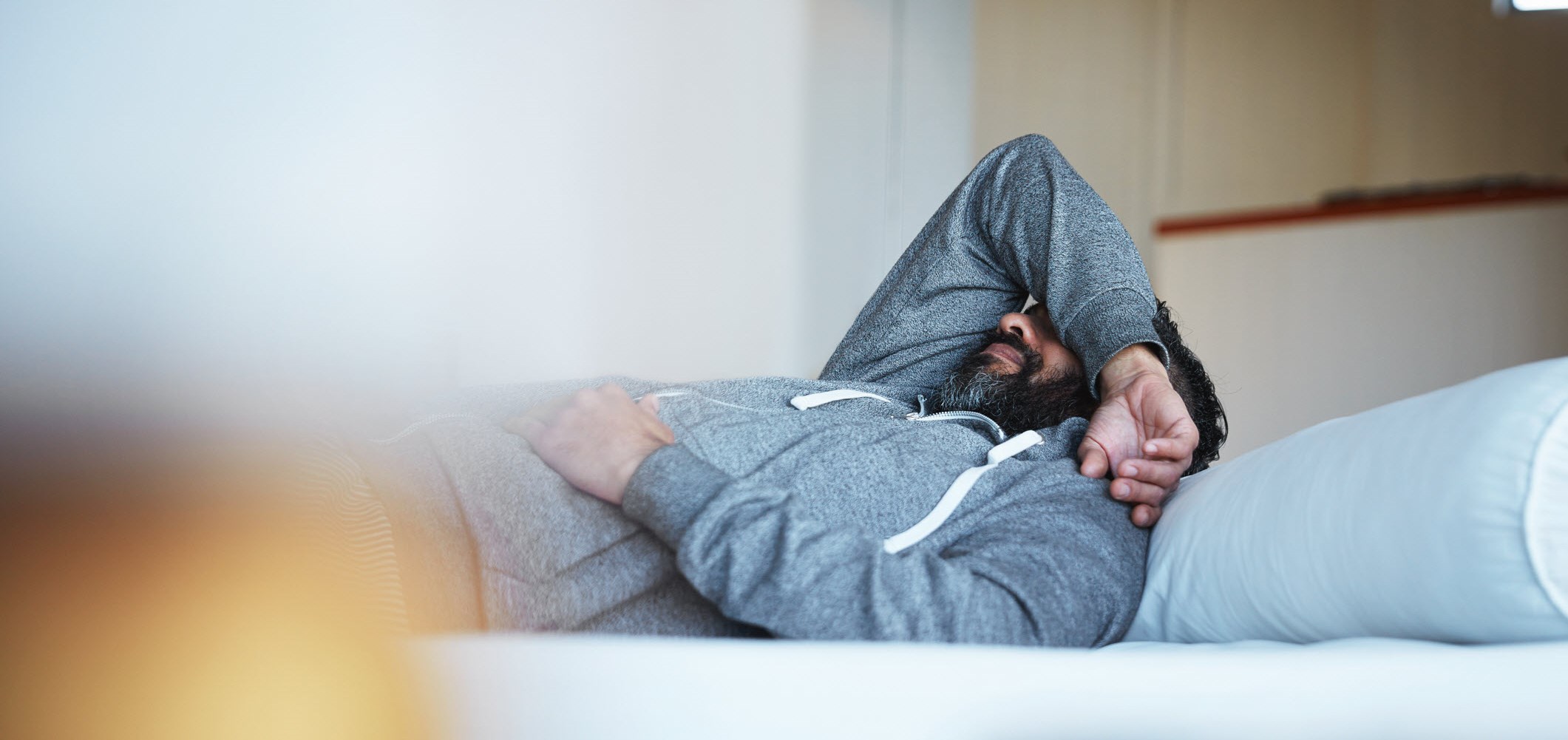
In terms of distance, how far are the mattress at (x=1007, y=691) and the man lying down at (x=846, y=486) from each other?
0.33 ft

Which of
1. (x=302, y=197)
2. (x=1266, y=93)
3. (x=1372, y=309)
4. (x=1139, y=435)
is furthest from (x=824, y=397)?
(x=1266, y=93)

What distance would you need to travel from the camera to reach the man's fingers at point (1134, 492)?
817 millimetres

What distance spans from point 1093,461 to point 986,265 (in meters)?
0.38

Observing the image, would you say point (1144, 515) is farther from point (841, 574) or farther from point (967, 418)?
point (841, 574)

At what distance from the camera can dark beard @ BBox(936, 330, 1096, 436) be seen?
995 mm

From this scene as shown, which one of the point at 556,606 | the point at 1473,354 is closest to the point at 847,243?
the point at 1473,354

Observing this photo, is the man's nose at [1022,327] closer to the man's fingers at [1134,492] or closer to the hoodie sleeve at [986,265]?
the hoodie sleeve at [986,265]

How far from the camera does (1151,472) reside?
32.9 inches

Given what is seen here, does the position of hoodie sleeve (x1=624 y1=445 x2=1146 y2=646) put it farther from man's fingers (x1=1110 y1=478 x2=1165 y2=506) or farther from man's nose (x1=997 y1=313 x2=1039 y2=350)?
man's nose (x1=997 y1=313 x2=1039 y2=350)

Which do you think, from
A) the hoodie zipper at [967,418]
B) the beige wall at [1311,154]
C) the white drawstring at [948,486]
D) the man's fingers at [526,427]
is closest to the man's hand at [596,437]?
the man's fingers at [526,427]

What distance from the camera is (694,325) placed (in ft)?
7.27

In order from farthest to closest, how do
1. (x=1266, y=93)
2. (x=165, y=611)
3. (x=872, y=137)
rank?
(x=1266, y=93), (x=872, y=137), (x=165, y=611)

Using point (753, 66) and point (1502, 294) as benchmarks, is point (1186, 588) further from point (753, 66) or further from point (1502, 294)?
point (1502, 294)

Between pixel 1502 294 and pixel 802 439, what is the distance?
235 centimetres
